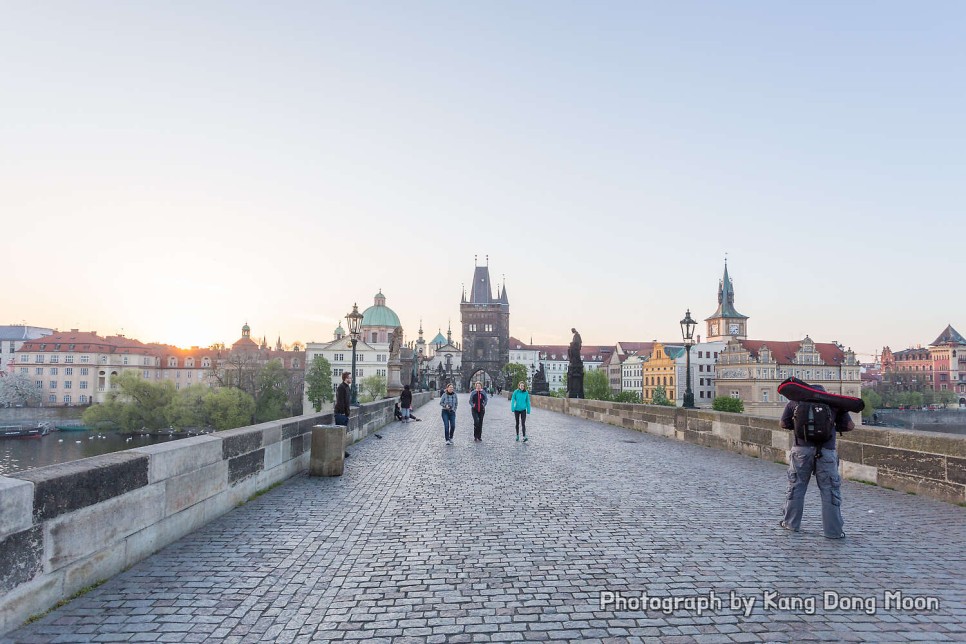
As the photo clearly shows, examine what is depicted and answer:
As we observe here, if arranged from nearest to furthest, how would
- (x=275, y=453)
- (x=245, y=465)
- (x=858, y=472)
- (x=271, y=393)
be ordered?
(x=245, y=465)
(x=275, y=453)
(x=858, y=472)
(x=271, y=393)

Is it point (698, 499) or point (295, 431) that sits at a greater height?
point (295, 431)

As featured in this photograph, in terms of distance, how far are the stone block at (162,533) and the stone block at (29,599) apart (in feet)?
2.35

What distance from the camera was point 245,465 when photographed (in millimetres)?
7500

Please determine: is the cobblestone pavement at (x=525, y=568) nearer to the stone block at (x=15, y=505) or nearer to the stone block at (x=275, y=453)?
the stone block at (x=275, y=453)

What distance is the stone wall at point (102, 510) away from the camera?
3.72 meters

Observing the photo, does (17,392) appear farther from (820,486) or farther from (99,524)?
(820,486)

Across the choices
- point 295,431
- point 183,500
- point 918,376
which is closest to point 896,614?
point 183,500

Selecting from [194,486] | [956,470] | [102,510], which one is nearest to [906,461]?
[956,470]

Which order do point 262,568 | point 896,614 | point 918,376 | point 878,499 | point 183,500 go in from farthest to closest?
1. point 918,376
2. point 878,499
3. point 183,500
4. point 262,568
5. point 896,614

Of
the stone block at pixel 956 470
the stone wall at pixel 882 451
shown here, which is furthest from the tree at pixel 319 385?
the stone block at pixel 956 470

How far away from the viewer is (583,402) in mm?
28234

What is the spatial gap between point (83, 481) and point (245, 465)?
3.20 meters

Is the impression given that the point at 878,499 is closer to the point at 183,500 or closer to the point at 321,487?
the point at 321,487

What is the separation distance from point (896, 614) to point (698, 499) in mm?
3856
